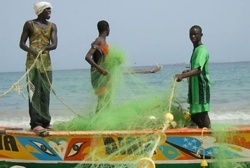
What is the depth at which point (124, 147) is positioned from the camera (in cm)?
560

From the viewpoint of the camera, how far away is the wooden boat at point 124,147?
213 inches

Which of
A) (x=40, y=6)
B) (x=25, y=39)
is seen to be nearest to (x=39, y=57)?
(x=25, y=39)

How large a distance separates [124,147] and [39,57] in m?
1.65

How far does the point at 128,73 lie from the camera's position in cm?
623

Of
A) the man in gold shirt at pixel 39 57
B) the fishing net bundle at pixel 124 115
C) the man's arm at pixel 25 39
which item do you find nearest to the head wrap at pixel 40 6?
the man in gold shirt at pixel 39 57

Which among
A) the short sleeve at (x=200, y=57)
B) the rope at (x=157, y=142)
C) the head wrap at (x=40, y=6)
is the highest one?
the head wrap at (x=40, y=6)

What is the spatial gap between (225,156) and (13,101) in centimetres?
1554

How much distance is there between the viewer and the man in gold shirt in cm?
590

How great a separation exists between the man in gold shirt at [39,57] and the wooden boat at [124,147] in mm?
303

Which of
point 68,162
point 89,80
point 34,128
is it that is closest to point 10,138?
point 34,128

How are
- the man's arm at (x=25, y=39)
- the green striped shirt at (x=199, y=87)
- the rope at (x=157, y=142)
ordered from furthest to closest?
the man's arm at (x=25, y=39), the green striped shirt at (x=199, y=87), the rope at (x=157, y=142)

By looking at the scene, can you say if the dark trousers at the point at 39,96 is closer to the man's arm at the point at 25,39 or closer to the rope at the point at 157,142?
the man's arm at the point at 25,39

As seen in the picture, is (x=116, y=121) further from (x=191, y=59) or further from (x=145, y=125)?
(x=191, y=59)

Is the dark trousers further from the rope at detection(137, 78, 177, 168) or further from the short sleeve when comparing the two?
the short sleeve
